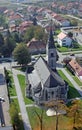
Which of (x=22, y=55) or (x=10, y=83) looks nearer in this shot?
→ (x=10, y=83)

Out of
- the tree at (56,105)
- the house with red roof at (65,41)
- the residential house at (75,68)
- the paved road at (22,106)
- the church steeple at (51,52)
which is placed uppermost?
the church steeple at (51,52)

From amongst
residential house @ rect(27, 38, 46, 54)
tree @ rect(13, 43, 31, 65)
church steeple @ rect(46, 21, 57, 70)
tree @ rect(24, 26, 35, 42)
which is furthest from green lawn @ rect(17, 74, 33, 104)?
tree @ rect(24, 26, 35, 42)

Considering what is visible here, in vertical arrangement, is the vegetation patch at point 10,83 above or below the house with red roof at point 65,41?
above

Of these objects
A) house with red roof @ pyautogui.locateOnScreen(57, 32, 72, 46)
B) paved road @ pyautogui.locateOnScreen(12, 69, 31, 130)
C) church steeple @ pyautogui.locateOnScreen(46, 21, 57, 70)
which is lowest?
house with red roof @ pyautogui.locateOnScreen(57, 32, 72, 46)

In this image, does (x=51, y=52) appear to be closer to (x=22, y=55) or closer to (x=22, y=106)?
(x=22, y=106)

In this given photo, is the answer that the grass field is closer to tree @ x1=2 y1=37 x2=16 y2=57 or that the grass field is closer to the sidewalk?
the sidewalk

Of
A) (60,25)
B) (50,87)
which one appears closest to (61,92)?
(50,87)

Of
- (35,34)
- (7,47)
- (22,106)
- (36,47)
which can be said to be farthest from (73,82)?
(35,34)

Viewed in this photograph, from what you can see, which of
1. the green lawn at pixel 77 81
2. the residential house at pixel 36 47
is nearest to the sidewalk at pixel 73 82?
the green lawn at pixel 77 81

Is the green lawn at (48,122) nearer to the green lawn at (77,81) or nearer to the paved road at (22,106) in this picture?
the paved road at (22,106)

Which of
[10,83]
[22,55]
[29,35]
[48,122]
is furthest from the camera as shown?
[29,35]

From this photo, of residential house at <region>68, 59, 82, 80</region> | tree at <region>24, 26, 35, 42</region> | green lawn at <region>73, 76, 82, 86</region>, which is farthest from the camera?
tree at <region>24, 26, 35, 42</region>
